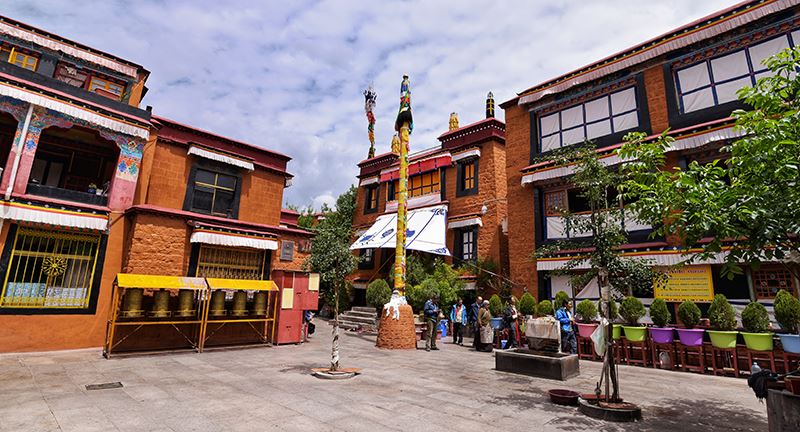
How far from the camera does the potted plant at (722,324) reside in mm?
9859

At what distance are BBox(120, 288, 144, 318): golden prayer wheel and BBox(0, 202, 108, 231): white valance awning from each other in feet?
8.37

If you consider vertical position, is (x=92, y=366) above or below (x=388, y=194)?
below

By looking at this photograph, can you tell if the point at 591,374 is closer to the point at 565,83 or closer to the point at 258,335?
the point at 258,335

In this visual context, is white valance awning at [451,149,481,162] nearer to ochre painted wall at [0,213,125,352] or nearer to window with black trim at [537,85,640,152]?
window with black trim at [537,85,640,152]

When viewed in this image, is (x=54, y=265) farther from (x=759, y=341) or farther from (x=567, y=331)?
(x=759, y=341)

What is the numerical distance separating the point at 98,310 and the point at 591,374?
14369 millimetres

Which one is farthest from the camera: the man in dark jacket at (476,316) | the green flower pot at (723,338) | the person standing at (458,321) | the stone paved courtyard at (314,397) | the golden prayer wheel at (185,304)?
the person standing at (458,321)

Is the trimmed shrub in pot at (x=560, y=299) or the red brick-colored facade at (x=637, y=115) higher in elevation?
the red brick-colored facade at (x=637, y=115)

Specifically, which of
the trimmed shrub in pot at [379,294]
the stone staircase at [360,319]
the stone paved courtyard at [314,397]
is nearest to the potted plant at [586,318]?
the stone paved courtyard at [314,397]

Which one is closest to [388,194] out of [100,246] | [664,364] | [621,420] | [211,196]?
[211,196]

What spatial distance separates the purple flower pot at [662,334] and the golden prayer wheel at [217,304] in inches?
520

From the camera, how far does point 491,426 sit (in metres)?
5.47

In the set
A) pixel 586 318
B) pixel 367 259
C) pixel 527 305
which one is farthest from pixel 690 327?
pixel 367 259

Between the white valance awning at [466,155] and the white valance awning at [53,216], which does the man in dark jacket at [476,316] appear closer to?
the white valance awning at [466,155]
